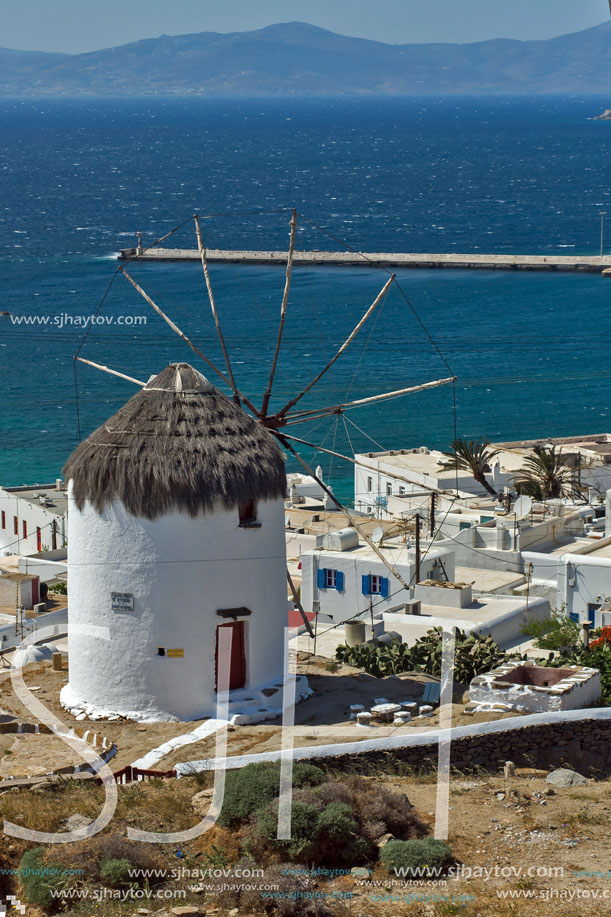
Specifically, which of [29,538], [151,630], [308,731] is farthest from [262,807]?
[29,538]

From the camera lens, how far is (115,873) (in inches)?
651

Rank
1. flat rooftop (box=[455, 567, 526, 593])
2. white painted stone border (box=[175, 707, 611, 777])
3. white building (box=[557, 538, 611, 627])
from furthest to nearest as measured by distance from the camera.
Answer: flat rooftop (box=[455, 567, 526, 593]), white building (box=[557, 538, 611, 627]), white painted stone border (box=[175, 707, 611, 777])

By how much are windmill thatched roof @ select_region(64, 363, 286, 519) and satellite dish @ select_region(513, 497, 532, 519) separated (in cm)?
1972

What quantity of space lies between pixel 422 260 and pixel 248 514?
457ft

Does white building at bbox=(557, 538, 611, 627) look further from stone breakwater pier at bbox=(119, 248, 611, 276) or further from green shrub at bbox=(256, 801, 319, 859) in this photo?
stone breakwater pier at bbox=(119, 248, 611, 276)

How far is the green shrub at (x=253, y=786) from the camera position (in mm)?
18000

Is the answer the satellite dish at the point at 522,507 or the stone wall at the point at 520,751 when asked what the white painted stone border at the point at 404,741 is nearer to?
the stone wall at the point at 520,751

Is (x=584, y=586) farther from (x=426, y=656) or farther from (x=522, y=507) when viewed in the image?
(x=426, y=656)

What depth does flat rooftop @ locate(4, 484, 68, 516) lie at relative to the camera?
53062mm

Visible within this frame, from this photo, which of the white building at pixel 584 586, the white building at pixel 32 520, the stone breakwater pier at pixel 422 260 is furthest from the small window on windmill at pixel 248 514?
the stone breakwater pier at pixel 422 260

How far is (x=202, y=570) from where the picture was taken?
23328 millimetres

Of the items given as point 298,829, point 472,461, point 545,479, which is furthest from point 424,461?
point 298,829

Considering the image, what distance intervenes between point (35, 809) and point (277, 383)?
76.1m

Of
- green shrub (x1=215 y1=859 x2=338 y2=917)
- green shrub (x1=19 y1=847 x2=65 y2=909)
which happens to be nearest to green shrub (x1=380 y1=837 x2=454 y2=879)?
green shrub (x1=215 y1=859 x2=338 y2=917)
